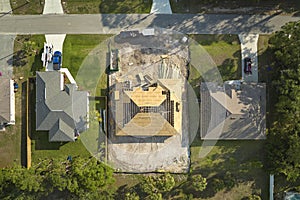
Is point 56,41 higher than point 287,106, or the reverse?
point 56,41

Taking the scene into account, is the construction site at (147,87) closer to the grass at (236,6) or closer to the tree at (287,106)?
the grass at (236,6)

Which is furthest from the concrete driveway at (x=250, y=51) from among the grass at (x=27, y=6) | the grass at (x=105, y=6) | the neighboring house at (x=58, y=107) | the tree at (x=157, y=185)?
the grass at (x=27, y=6)

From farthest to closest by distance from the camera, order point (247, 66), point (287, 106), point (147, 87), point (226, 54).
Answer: point (226, 54) < point (247, 66) < point (147, 87) < point (287, 106)

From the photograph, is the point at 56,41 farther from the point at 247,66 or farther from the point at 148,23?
the point at 247,66

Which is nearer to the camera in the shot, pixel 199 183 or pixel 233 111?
pixel 199 183

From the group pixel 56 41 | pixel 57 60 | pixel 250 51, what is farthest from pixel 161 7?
pixel 57 60

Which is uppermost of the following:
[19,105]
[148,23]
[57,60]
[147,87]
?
[148,23]

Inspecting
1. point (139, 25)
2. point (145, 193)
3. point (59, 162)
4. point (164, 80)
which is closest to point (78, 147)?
point (59, 162)

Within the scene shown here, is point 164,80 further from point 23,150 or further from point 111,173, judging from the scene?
point 23,150
